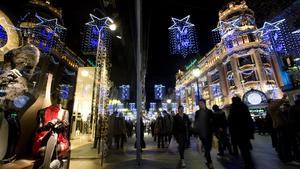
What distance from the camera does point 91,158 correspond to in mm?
6984

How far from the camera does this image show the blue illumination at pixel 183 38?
13.4m

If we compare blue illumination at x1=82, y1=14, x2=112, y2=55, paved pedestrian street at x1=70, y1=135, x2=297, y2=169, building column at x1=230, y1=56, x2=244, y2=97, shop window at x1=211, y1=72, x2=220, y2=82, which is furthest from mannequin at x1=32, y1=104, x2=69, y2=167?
shop window at x1=211, y1=72, x2=220, y2=82

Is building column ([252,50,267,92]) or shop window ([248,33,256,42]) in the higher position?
shop window ([248,33,256,42])

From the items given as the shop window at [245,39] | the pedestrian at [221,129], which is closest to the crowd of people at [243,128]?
the pedestrian at [221,129]

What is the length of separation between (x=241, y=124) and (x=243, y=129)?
135 mm

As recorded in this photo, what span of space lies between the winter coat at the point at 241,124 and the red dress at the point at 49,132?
13.9ft

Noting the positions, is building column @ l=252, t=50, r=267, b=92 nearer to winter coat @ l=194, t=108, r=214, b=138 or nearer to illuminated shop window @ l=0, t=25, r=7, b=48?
winter coat @ l=194, t=108, r=214, b=138

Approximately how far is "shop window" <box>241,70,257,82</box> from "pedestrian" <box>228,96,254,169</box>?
113ft

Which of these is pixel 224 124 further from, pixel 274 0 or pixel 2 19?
pixel 274 0

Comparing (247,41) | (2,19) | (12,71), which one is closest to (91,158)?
(12,71)

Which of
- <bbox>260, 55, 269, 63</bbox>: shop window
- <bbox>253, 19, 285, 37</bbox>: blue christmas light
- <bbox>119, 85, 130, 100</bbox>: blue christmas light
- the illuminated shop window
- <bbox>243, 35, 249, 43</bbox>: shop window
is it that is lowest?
the illuminated shop window

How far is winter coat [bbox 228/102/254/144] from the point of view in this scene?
4777 mm

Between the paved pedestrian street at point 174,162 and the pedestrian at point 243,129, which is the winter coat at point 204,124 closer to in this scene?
the pedestrian at point 243,129

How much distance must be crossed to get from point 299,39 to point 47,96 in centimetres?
3450
